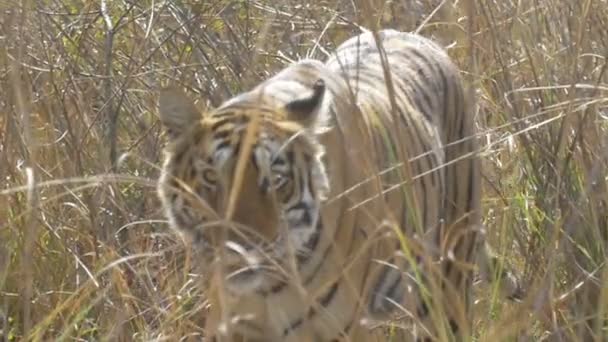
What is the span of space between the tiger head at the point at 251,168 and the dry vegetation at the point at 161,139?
0.34ft

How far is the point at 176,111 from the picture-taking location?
9.66 ft

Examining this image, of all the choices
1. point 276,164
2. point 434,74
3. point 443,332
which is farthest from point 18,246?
point 443,332

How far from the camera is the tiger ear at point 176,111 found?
2.89 m

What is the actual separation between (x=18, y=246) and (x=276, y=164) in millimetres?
700

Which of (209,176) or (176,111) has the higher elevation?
(176,111)

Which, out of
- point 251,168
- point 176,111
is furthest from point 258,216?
point 176,111

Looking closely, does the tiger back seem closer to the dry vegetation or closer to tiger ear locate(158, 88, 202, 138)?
tiger ear locate(158, 88, 202, 138)

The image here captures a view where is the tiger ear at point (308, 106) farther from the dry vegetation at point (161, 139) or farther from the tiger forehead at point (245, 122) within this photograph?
the dry vegetation at point (161, 139)

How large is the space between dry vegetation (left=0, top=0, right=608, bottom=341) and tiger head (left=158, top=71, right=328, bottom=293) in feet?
0.34

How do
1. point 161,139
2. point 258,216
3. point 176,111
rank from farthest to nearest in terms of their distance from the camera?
point 161,139
point 176,111
point 258,216

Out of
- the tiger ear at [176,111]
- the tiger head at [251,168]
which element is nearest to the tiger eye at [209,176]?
the tiger head at [251,168]

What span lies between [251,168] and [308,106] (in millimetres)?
228

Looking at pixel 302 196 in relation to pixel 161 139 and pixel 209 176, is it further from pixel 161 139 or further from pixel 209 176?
pixel 161 139

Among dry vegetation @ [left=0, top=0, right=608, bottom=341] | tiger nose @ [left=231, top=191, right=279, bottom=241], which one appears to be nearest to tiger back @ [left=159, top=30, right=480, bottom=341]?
tiger nose @ [left=231, top=191, right=279, bottom=241]
